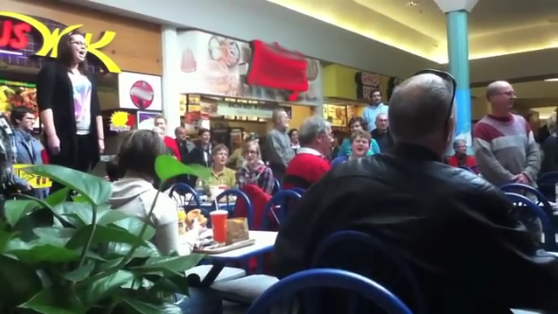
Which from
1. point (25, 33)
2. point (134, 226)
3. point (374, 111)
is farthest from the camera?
point (374, 111)

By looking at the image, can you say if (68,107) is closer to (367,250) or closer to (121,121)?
(367,250)

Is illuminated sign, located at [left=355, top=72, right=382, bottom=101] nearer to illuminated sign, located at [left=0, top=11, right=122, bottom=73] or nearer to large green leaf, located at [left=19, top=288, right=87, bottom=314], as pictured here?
illuminated sign, located at [left=0, top=11, right=122, bottom=73]

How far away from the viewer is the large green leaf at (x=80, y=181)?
96 centimetres

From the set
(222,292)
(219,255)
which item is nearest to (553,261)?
(219,255)

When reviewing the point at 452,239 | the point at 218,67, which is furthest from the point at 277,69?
the point at 452,239

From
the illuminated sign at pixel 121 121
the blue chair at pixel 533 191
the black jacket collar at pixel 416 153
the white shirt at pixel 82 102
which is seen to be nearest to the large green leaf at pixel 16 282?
the black jacket collar at pixel 416 153

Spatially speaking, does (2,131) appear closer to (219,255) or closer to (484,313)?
(219,255)

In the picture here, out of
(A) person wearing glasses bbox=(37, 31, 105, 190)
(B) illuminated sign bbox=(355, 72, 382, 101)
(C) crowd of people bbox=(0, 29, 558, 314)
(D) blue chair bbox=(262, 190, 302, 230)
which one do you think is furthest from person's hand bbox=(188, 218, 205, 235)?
(B) illuminated sign bbox=(355, 72, 382, 101)

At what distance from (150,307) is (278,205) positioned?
8.01 feet

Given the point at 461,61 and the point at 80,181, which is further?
the point at 461,61

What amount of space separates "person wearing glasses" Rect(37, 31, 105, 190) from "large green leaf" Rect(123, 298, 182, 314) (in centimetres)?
258

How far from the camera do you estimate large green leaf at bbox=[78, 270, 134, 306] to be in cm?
89

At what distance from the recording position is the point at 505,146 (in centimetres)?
361

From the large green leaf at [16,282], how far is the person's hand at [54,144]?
102 inches
